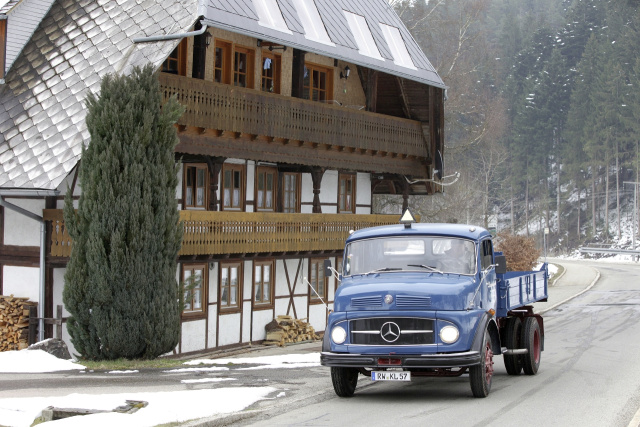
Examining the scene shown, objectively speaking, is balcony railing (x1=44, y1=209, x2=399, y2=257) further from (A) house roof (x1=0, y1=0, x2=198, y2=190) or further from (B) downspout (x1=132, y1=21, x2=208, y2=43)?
(B) downspout (x1=132, y1=21, x2=208, y2=43)

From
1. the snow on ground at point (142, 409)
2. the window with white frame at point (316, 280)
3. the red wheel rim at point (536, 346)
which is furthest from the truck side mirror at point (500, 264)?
the window with white frame at point (316, 280)

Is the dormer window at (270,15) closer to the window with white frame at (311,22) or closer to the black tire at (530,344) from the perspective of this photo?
the window with white frame at (311,22)

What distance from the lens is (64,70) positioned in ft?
76.5

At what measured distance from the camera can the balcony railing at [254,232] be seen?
72.4 ft

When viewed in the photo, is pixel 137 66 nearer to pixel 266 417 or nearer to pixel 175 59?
pixel 175 59

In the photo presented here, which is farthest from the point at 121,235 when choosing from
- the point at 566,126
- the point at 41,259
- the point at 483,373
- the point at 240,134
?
the point at 566,126

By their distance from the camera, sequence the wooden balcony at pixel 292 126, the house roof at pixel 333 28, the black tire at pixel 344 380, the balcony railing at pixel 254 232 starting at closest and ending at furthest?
the black tire at pixel 344 380, the balcony railing at pixel 254 232, the wooden balcony at pixel 292 126, the house roof at pixel 333 28

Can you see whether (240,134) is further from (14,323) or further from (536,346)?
(536,346)

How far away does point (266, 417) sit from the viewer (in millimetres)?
12289

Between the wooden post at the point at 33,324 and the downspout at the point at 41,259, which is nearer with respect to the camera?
A: the downspout at the point at 41,259

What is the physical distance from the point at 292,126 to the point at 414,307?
14015mm

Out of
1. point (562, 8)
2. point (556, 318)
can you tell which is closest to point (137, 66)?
point (556, 318)

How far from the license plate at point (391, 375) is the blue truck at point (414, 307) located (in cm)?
1

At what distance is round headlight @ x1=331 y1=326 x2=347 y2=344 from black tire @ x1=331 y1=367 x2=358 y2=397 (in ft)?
1.32
